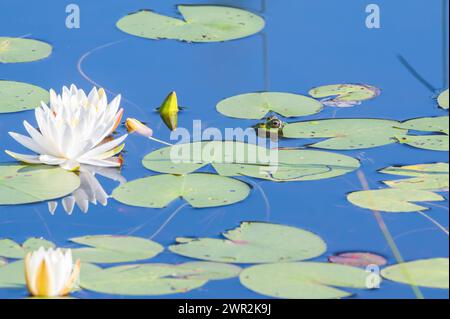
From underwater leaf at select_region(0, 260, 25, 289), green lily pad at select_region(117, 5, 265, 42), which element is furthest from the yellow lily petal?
green lily pad at select_region(117, 5, 265, 42)

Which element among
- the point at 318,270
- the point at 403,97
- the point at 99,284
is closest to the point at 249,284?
the point at 318,270

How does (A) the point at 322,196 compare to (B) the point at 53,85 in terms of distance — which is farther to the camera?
(B) the point at 53,85

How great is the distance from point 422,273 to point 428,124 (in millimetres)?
1060

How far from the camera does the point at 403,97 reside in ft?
12.7

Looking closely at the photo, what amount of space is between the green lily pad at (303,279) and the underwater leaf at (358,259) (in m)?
0.03

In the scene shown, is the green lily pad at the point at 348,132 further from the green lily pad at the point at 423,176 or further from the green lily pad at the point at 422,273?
the green lily pad at the point at 422,273

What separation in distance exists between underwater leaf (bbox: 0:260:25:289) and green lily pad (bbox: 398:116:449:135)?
4.98 feet

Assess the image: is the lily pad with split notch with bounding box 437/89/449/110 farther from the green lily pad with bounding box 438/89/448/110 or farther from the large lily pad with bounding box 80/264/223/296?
the large lily pad with bounding box 80/264/223/296

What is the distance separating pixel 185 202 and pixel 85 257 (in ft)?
1.51

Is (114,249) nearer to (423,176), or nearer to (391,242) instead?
(391,242)

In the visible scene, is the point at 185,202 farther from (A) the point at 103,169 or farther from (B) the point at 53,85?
(B) the point at 53,85

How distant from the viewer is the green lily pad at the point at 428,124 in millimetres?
3562

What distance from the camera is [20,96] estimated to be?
3.83 metres

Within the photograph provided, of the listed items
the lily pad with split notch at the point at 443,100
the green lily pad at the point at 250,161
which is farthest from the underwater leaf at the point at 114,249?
the lily pad with split notch at the point at 443,100
